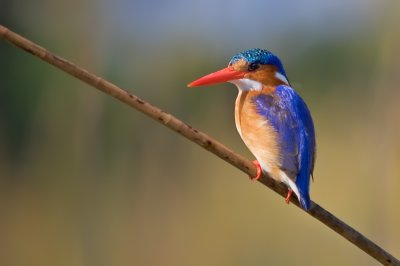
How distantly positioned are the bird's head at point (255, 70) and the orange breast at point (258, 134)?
3cm

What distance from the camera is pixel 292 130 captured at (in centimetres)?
162

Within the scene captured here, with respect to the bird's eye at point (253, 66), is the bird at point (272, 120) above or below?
below

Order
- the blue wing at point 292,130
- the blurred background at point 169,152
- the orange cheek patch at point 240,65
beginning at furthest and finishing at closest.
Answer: the blurred background at point 169,152
the orange cheek patch at point 240,65
the blue wing at point 292,130

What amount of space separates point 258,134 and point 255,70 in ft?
0.63

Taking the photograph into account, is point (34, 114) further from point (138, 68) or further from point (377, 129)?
point (377, 129)

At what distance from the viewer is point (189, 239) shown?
525 cm

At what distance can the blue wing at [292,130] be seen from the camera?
155cm

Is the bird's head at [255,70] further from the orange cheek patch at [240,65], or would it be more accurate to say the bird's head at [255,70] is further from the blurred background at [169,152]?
the blurred background at [169,152]

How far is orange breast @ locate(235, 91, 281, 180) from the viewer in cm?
159

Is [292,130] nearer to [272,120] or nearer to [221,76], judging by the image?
[272,120]

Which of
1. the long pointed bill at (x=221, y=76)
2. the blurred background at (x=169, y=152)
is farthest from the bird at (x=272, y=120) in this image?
→ the blurred background at (x=169, y=152)

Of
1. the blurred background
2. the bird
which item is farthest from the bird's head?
the blurred background

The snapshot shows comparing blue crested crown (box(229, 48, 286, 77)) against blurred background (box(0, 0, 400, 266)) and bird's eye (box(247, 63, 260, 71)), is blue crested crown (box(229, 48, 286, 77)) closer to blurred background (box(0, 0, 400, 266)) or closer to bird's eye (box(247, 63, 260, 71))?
bird's eye (box(247, 63, 260, 71))

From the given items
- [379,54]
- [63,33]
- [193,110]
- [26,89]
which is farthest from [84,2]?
[379,54]
